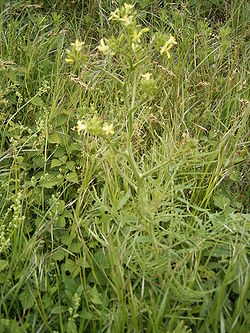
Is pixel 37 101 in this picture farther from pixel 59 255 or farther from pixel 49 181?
pixel 59 255

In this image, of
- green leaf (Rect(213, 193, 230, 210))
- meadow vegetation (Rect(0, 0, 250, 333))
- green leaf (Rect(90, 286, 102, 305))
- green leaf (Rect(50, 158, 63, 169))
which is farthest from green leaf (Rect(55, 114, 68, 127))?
green leaf (Rect(90, 286, 102, 305))

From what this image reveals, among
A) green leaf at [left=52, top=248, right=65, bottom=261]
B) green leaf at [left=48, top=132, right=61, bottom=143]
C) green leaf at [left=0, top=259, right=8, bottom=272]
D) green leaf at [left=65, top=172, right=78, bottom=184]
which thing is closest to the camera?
green leaf at [left=0, top=259, right=8, bottom=272]

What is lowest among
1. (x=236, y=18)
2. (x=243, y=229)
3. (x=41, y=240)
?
(x=41, y=240)

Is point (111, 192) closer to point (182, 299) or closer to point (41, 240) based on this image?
point (41, 240)

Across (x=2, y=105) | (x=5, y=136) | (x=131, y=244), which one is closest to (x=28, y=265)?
(x=131, y=244)

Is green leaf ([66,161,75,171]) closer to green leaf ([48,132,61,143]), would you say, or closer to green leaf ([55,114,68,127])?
green leaf ([48,132,61,143])

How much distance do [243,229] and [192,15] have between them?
6.26 ft

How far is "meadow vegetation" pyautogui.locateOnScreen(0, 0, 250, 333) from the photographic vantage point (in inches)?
67.9

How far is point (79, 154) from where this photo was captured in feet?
7.89

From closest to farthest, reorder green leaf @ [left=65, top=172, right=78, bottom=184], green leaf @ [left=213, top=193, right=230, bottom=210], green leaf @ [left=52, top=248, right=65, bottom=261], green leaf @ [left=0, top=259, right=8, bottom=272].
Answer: green leaf @ [left=0, top=259, right=8, bottom=272], green leaf @ [left=52, top=248, right=65, bottom=261], green leaf @ [left=213, top=193, right=230, bottom=210], green leaf @ [left=65, top=172, right=78, bottom=184]

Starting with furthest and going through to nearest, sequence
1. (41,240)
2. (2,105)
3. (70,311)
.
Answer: (2,105) < (41,240) < (70,311)

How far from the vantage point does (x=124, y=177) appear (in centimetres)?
174

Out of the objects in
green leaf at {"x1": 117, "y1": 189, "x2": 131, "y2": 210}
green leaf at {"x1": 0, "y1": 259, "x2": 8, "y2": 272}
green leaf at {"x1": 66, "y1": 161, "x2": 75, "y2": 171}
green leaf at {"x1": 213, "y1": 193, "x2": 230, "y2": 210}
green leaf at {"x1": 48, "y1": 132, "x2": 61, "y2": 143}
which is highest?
green leaf at {"x1": 48, "y1": 132, "x2": 61, "y2": 143}

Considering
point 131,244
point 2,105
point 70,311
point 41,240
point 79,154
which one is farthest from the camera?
point 2,105
